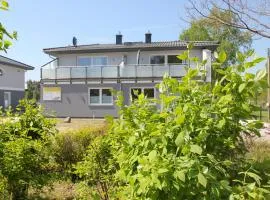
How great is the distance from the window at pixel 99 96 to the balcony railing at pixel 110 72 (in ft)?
3.93

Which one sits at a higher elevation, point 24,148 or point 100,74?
point 100,74

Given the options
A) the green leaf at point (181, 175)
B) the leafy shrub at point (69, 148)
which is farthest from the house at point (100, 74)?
the green leaf at point (181, 175)

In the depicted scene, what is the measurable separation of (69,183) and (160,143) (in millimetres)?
4752

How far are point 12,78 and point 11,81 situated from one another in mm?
432

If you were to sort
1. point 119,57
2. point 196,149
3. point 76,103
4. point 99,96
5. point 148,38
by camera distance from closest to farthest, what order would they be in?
point 196,149
point 99,96
point 76,103
point 119,57
point 148,38

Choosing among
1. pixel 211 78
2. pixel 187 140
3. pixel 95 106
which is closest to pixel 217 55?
pixel 211 78

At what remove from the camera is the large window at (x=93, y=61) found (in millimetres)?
35719

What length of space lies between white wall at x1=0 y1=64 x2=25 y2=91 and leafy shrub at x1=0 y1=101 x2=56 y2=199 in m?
35.6

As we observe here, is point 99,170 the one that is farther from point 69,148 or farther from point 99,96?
point 99,96

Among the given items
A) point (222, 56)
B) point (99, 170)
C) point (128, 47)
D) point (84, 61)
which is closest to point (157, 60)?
point (128, 47)

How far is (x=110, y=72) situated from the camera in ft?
112

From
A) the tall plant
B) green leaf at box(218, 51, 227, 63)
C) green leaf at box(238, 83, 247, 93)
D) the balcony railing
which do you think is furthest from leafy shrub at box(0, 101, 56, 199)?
the balcony railing

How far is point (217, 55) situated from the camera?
275 cm

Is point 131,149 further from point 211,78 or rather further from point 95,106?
point 95,106
